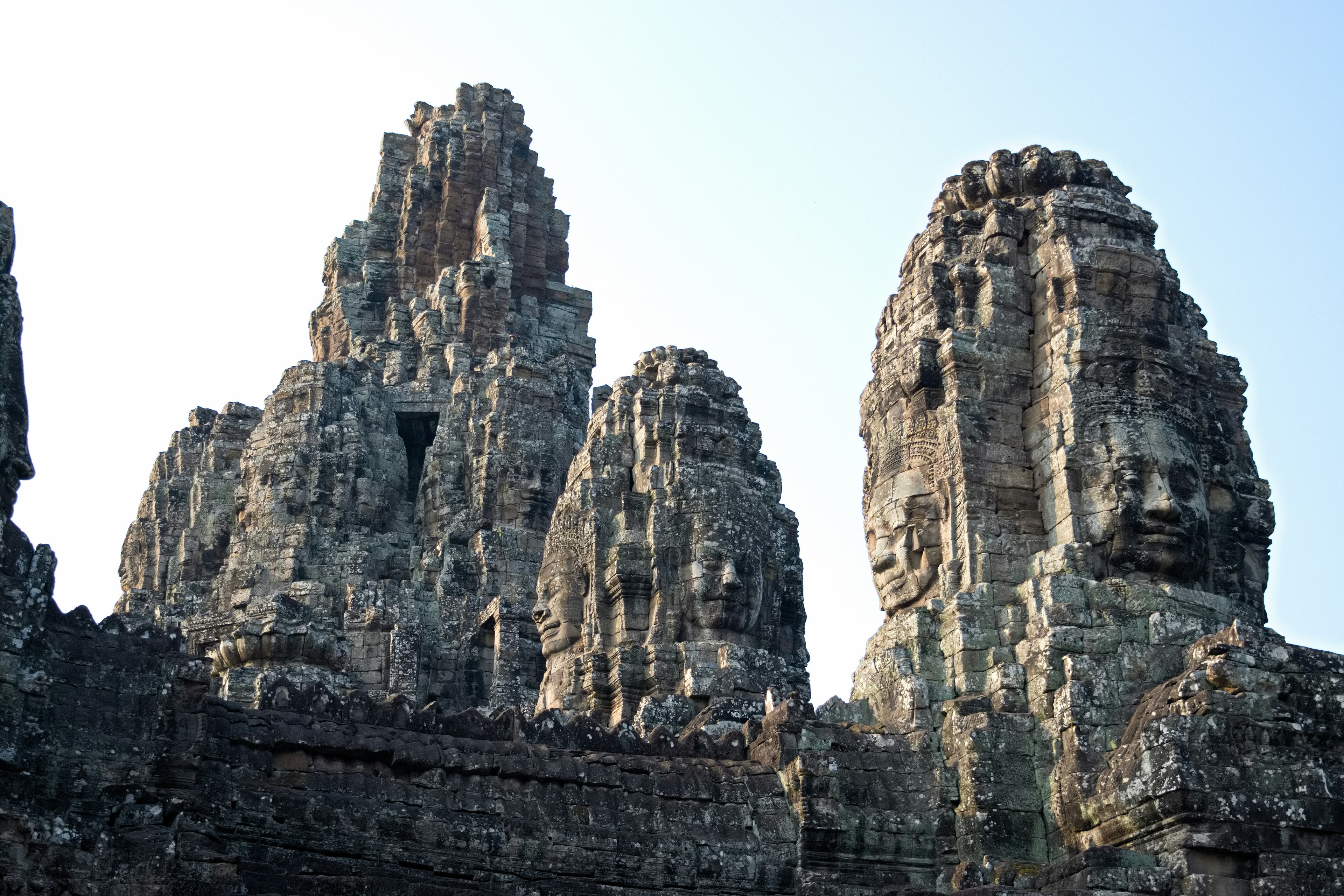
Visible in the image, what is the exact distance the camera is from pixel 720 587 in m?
30.5

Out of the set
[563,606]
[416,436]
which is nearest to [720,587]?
[563,606]

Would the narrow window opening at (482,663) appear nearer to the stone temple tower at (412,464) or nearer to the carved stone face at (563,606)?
the stone temple tower at (412,464)

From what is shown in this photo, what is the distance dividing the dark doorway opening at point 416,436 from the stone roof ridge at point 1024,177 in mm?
29771

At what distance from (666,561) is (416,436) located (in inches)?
1095

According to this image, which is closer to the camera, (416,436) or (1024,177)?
(1024,177)

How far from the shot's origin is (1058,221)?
2689 cm

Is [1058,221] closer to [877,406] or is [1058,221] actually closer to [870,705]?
[877,406]

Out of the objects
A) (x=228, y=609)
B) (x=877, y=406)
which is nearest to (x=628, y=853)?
(x=877, y=406)

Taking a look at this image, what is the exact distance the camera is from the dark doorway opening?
56.9 m

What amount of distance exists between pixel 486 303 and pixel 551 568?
96.1ft

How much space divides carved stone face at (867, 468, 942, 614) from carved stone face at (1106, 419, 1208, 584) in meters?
2.29

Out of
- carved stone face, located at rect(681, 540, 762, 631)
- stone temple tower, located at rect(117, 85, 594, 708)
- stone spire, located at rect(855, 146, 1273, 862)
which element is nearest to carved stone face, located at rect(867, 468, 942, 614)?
stone spire, located at rect(855, 146, 1273, 862)

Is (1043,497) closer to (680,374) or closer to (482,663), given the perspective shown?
(680,374)

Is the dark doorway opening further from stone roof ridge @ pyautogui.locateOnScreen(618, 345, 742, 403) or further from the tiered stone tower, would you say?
the tiered stone tower
